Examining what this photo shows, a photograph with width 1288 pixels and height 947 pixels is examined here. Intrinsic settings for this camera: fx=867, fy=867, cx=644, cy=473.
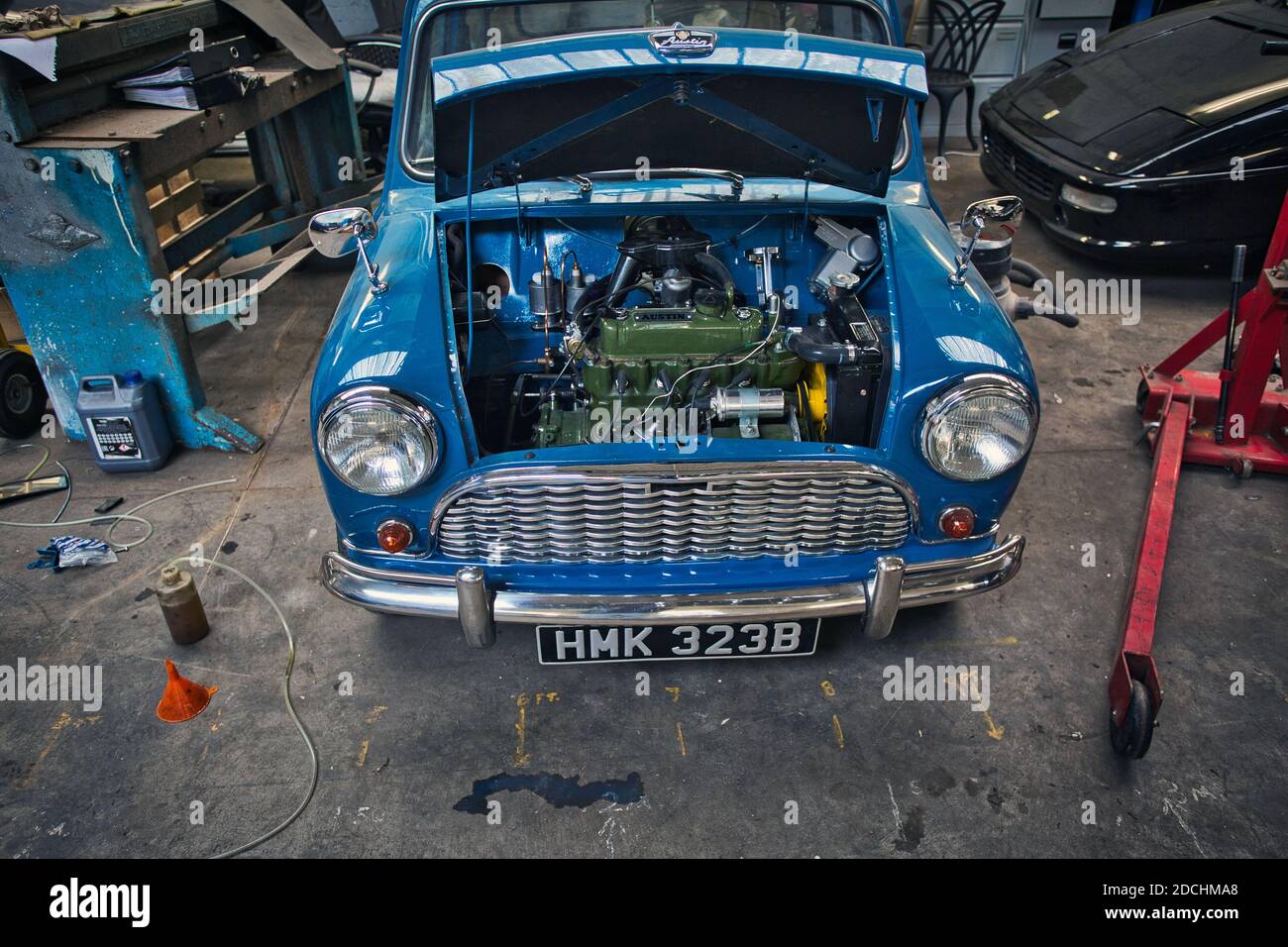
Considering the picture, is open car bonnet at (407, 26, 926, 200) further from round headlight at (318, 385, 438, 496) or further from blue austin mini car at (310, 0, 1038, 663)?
round headlight at (318, 385, 438, 496)

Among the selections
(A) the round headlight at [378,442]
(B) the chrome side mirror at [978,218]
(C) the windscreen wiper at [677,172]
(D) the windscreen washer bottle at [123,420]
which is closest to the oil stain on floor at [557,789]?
(A) the round headlight at [378,442]

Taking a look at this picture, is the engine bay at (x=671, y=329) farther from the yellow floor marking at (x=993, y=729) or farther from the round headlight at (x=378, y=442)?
the yellow floor marking at (x=993, y=729)

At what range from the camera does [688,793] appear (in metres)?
1.99

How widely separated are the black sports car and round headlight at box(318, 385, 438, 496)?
153 inches

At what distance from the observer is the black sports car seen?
13.5 feet

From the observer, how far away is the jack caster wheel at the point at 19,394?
3268 mm

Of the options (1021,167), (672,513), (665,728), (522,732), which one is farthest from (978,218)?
(1021,167)

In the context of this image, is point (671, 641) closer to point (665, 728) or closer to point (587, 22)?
point (665, 728)

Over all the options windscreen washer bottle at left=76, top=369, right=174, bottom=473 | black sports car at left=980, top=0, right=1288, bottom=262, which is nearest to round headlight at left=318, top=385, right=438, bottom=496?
windscreen washer bottle at left=76, top=369, right=174, bottom=473

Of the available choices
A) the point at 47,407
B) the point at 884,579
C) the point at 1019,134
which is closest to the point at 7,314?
the point at 47,407

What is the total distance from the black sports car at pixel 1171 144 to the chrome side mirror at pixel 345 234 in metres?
3.71

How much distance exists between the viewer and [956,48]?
23.0 ft

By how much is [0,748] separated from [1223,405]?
385 cm

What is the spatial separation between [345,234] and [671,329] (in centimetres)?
84
